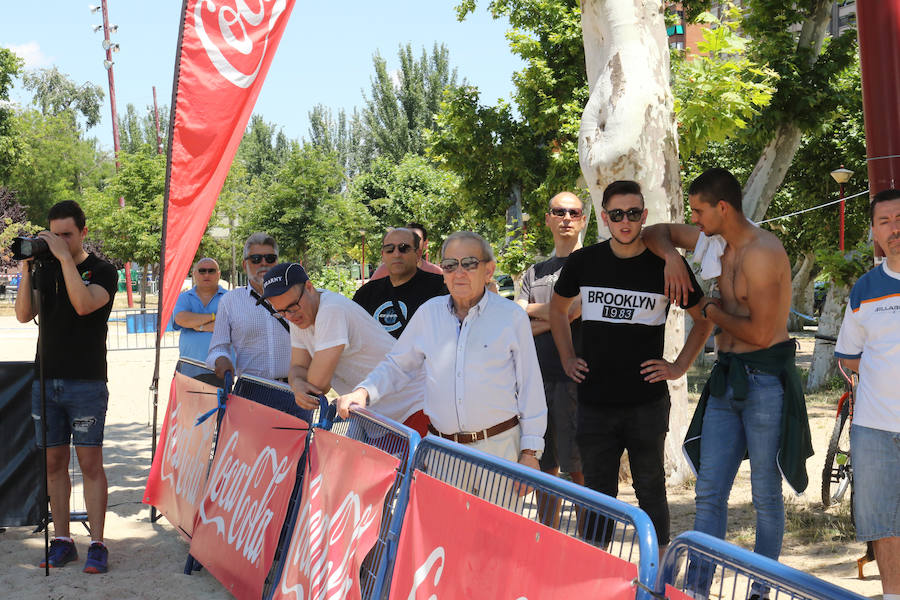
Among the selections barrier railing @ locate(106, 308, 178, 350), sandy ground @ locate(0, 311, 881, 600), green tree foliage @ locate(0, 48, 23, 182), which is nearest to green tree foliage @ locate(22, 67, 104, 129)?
green tree foliage @ locate(0, 48, 23, 182)

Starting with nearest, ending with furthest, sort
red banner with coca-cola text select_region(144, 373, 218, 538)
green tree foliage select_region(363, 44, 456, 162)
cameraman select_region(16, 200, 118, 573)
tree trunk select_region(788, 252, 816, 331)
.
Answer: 1. cameraman select_region(16, 200, 118, 573)
2. red banner with coca-cola text select_region(144, 373, 218, 538)
3. tree trunk select_region(788, 252, 816, 331)
4. green tree foliage select_region(363, 44, 456, 162)

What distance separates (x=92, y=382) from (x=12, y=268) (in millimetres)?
44757

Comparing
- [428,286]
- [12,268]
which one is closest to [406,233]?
[428,286]

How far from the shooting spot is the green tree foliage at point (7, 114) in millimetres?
41000

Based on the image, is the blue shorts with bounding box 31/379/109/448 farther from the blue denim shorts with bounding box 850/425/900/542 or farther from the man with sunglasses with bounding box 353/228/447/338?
the blue denim shorts with bounding box 850/425/900/542

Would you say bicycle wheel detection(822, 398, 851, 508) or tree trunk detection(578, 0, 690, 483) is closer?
bicycle wheel detection(822, 398, 851, 508)

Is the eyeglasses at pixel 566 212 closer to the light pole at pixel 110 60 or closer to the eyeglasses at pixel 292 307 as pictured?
the eyeglasses at pixel 292 307

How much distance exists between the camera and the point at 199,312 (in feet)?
24.8

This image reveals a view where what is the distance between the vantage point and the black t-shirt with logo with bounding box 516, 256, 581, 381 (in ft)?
18.0

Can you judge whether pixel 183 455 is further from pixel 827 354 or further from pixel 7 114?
pixel 7 114

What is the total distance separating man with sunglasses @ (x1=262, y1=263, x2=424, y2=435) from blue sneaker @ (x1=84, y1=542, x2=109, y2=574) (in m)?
1.92

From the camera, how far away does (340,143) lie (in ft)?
226

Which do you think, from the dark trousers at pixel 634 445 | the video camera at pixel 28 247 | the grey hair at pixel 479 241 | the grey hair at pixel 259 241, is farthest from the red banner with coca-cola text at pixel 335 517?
the grey hair at pixel 259 241

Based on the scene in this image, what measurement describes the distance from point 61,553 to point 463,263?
3475mm
